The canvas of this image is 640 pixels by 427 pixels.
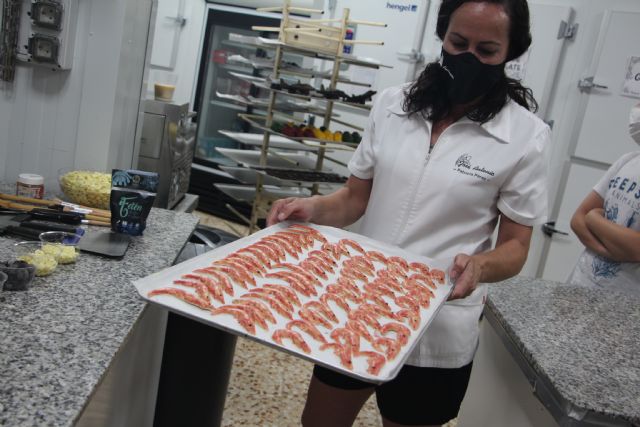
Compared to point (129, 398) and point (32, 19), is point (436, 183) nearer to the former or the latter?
point (129, 398)

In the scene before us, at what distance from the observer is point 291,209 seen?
1.66 m

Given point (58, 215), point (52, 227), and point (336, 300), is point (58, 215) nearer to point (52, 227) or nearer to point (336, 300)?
point (52, 227)

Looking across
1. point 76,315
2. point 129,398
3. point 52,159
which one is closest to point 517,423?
point 129,398

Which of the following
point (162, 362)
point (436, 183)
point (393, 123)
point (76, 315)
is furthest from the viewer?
point (162, 362)

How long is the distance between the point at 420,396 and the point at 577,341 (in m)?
0.44

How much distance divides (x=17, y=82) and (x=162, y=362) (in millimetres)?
1168

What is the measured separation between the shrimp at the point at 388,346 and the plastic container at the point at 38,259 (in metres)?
0.76

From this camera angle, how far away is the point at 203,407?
2.05m

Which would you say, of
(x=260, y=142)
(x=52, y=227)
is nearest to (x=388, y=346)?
(x=52, y=227)

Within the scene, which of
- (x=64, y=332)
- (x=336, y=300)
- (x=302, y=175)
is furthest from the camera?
(x=302, y=175)

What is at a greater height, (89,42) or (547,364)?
(89,42)

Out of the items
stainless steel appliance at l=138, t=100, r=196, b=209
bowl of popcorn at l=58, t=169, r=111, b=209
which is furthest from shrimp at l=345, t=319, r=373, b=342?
stainless steel appliance at l=138, t=100, r=196, b=209

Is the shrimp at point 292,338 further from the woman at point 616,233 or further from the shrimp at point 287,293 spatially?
the woman at point 616,233

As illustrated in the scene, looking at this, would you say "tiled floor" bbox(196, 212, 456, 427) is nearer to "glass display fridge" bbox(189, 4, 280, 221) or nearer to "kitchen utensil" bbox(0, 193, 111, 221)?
"kitchen utensil" bbox(0, 193, 111, 221)
